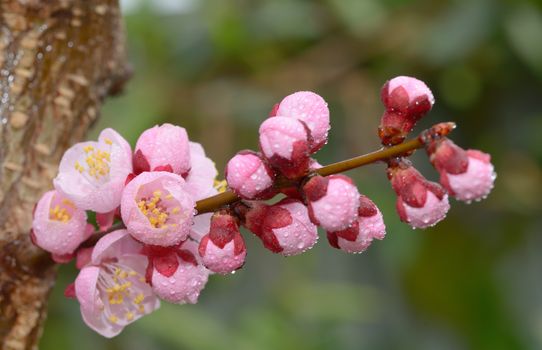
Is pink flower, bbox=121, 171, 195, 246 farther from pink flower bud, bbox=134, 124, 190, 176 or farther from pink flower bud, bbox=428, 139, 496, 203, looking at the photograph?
pink flower bud, bbox=428, 139, 496, 203

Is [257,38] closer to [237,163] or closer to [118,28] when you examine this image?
[118,28]

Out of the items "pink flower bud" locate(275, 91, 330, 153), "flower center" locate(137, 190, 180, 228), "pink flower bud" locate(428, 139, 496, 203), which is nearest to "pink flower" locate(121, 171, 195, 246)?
"flower center" locate(137, 190, 180, 228)

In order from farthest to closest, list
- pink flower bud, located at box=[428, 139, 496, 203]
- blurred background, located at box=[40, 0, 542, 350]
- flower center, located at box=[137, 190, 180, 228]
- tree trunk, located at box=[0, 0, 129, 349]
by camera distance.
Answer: blurred background, located at box=[40, 0, 542, 350] → tree trunk, located at box=[0, 0, 129, 349] → flower center, located at box=[137, 190, 180, 228] → pink flower bud, located at box=[428, 139, 496, 203]

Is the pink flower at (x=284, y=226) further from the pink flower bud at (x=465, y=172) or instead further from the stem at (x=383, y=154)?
the pink flower bud at (x=465, y=172)

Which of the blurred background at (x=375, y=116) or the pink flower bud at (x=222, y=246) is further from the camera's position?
the blurred background at (x=375, y=116)

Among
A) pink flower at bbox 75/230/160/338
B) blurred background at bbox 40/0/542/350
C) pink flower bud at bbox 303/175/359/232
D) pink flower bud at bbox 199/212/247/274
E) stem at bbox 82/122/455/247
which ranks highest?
stem at bbox 82/122/455/247

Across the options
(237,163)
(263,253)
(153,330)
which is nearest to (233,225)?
(237,163)

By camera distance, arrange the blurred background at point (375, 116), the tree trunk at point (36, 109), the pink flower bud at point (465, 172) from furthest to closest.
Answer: the blurred background at point (375, 116) → the tree trunk at point (36, 109) → the pink flower bud at point (465, 172)

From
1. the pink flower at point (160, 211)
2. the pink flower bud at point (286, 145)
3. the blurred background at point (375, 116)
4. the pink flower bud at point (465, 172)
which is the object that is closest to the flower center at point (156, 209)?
the pink flower at point (160, 211)
